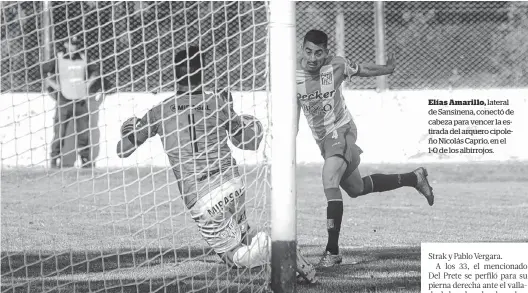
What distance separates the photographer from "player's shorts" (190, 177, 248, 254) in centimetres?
558

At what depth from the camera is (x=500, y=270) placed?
5.31 metres

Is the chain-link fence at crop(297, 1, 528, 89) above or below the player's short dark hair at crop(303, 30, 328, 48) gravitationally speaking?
below

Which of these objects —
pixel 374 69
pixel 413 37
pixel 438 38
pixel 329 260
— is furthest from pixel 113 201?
pixel 438 38

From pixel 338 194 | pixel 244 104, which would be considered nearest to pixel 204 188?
pixel 338 194

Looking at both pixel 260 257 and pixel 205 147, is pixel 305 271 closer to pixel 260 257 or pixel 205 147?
pixel 260 257

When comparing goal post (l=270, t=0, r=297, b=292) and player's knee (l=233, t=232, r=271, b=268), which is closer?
goal post (l=270, t=0, r=297, b=292)

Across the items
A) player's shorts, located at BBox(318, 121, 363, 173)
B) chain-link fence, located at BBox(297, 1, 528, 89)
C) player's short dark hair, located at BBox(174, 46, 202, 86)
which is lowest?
chain-link fence, located at BBox(297, 1, 528, 89)

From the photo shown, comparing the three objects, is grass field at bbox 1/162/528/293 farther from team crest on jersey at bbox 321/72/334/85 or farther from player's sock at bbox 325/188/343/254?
team crest on jersey at bbox 321/72/334/85

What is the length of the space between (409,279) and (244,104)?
8.35 metres

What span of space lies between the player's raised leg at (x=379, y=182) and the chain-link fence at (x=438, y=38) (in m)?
6.91

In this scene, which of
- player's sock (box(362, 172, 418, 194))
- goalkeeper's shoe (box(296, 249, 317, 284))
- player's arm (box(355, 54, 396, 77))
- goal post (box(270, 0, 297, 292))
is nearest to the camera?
goal post (box(270, 0, 297, 292))

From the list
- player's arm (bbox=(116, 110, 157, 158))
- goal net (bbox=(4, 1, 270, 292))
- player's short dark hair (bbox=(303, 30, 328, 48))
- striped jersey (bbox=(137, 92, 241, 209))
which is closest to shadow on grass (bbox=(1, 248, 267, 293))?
goal net (bbox=(4, 1, 270, 292))

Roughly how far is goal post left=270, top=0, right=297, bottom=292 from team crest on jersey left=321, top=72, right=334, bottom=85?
78.3 inches

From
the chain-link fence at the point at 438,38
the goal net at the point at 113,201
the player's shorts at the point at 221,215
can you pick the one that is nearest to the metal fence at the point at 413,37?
the chain-link fence at the point at 438,38
